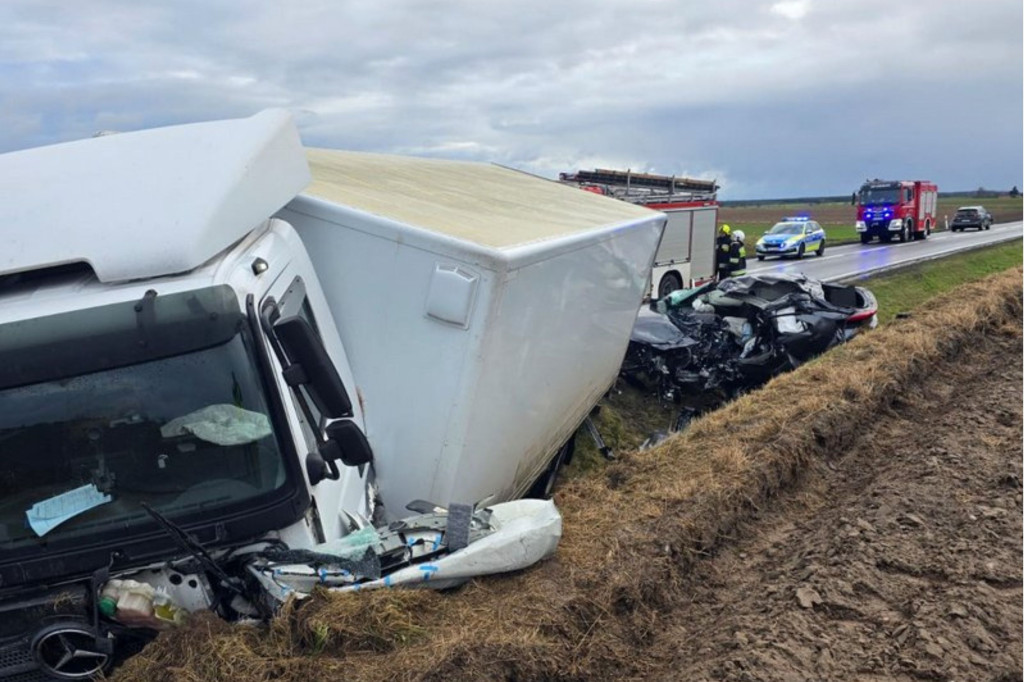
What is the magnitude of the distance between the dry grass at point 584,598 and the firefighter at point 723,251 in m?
15.4

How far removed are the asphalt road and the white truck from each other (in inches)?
818

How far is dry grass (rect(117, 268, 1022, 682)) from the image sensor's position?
10.2 feet

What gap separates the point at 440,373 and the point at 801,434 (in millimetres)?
3391

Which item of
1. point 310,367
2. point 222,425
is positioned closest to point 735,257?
point 310,367

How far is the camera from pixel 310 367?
3174mm

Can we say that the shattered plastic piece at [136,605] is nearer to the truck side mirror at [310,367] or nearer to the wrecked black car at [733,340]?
the truck side mirror at [310,367]

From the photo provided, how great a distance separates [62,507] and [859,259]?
3188 cm

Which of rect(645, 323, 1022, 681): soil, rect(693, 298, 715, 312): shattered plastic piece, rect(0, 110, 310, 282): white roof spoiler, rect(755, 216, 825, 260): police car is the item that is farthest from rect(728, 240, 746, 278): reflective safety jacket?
rect(0, 110, 310, 282): white roof spoiler

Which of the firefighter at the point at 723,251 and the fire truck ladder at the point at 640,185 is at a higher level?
the fire truck ladder at the point at 640,185

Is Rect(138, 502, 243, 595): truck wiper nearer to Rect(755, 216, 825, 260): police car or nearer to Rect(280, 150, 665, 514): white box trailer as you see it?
Rect(280, 150, 665, 514): white box trailer

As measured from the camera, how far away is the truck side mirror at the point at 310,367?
3127 millimetres

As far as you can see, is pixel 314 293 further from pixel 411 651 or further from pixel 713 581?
pixel 713 581

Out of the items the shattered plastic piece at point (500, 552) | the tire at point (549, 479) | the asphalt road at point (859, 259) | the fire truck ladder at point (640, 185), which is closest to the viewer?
the shattered plastic piece at point (500, 552)

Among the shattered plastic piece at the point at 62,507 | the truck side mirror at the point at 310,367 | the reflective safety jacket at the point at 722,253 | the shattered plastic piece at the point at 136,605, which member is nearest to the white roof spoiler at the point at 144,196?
the truck side mirror at the point at 310,367
